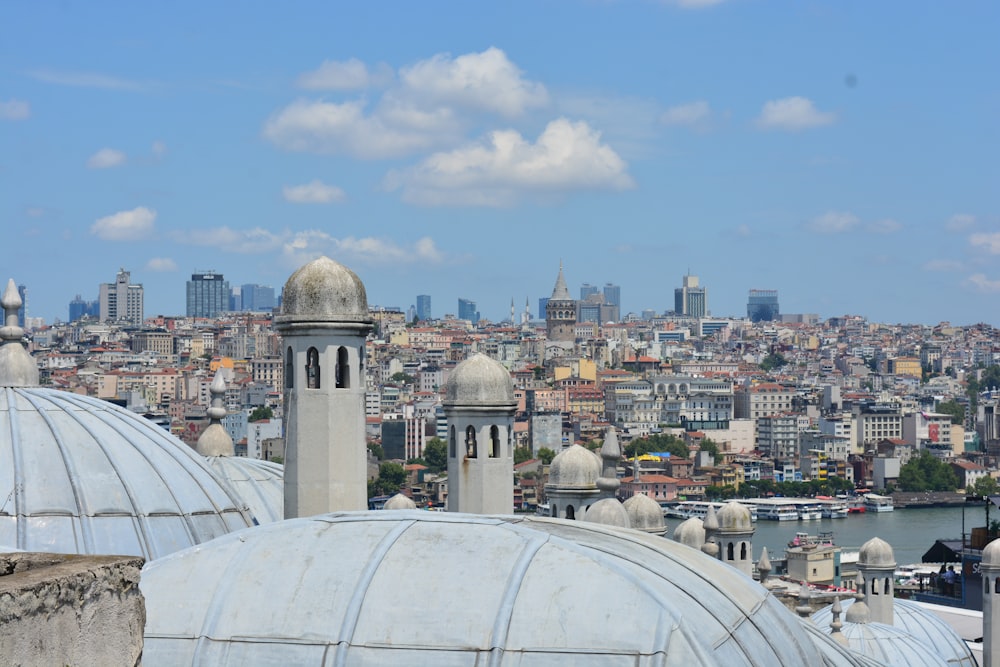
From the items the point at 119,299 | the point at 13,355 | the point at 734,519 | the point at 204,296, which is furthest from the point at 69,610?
the point at 204,296

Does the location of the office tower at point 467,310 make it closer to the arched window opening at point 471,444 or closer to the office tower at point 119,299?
the office tower at point 119,299

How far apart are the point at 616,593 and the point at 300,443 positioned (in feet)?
7.81

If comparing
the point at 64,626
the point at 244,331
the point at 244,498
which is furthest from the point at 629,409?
the point at 64,626

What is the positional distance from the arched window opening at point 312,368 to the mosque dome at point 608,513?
6.92ft

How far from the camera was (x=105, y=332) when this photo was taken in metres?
102

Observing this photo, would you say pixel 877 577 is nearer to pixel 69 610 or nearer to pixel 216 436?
pixel 216 436

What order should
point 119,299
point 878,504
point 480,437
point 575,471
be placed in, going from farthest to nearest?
point 119,299, point 878,504, point 575,471, point 480,437

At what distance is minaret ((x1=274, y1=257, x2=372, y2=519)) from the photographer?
575 centimetres

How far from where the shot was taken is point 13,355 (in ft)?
19.0

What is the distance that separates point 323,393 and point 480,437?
1101 mm

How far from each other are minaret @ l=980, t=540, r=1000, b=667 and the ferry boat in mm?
45344

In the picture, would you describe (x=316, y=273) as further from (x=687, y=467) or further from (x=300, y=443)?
(x=687, y=467)

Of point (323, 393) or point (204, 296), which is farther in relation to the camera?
point (204, 296)

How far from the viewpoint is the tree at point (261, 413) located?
Answer: 6165 centimetres
